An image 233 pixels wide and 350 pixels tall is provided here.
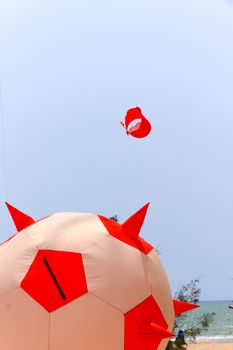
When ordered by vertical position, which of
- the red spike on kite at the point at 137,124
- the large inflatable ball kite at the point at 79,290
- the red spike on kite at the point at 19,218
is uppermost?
the red spike on kite at the point at 137,124

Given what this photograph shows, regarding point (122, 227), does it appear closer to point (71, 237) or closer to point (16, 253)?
point (71, 237)

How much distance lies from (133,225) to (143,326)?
3.48 ft

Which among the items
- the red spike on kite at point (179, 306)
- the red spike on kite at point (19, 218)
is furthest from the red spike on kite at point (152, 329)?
the red spike on kite at point (19, 218)

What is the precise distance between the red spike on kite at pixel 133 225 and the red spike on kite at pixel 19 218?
102cm

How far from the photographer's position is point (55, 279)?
5.79 m

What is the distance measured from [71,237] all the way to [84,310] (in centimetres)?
76

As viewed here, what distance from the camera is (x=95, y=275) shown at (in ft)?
19.3

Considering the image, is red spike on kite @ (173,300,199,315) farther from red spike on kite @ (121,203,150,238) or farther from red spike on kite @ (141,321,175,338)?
red spike on kite @ (121,203,150,238)

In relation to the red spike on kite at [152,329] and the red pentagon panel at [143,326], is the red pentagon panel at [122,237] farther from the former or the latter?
the red spike on kite at [152,329]

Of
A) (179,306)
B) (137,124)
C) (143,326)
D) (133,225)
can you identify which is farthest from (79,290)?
(137,124)

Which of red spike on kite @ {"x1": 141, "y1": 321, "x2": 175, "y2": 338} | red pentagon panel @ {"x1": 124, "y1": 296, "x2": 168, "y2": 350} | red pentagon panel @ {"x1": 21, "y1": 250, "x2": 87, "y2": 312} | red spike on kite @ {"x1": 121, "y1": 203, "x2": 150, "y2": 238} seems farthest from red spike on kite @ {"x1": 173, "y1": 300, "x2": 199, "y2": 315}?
red pentagon panel @ {"x1": 21, "y1": 250, "x2": 87, "y2": 312}

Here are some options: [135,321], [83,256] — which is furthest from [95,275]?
[135,321]

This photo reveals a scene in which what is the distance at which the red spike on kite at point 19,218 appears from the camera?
6.66m

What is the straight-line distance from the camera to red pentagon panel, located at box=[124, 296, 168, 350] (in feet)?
19.4
